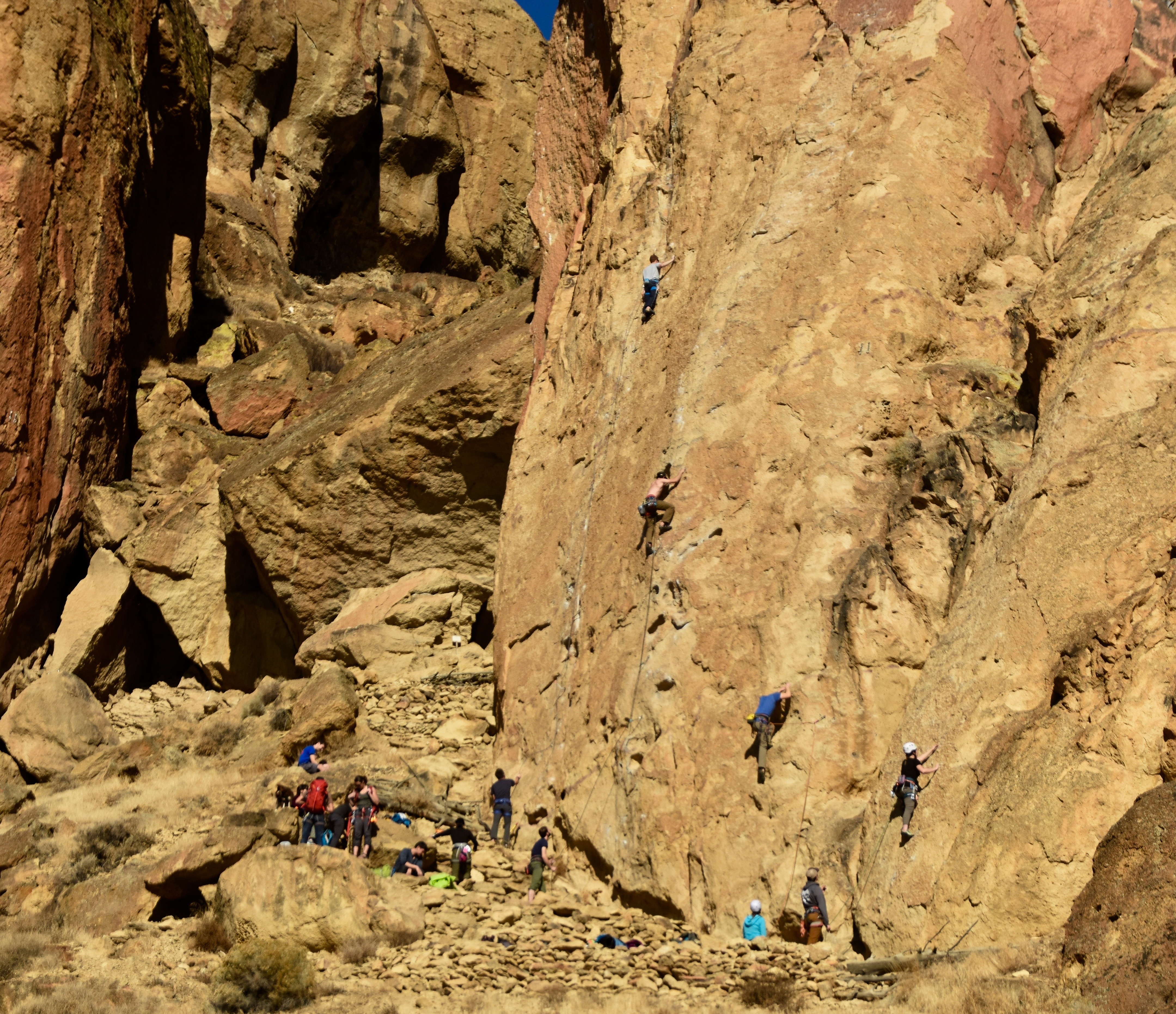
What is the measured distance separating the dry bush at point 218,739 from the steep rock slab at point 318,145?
1500 centimetres

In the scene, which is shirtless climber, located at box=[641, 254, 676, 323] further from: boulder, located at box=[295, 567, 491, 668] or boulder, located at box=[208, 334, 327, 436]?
boulder, located at box=[208, 334, 327, 436]

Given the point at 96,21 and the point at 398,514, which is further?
the point at 96,21

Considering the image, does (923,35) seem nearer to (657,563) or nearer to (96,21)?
(657,563)

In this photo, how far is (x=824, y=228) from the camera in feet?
51.0

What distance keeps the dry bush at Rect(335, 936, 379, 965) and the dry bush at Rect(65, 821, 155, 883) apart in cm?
484

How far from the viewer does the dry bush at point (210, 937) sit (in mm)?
14078

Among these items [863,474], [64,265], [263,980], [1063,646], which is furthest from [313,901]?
[64,265]

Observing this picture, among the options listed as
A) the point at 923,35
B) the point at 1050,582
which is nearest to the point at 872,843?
the point at 1050,582

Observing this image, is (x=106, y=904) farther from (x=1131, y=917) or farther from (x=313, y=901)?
(x=1131, y=917)

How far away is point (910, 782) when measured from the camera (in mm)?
11234

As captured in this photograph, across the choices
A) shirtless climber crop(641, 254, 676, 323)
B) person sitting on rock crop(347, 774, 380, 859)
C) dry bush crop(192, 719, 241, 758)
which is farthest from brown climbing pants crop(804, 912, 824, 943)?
dry bush crop(192, 719, 241, 758)

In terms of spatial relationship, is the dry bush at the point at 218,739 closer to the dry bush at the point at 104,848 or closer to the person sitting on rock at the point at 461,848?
the dry bush at the point at 104,848

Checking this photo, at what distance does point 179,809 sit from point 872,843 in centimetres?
1125

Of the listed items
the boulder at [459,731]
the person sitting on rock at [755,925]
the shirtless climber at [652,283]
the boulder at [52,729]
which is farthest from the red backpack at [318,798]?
the boulder at [52,729]
